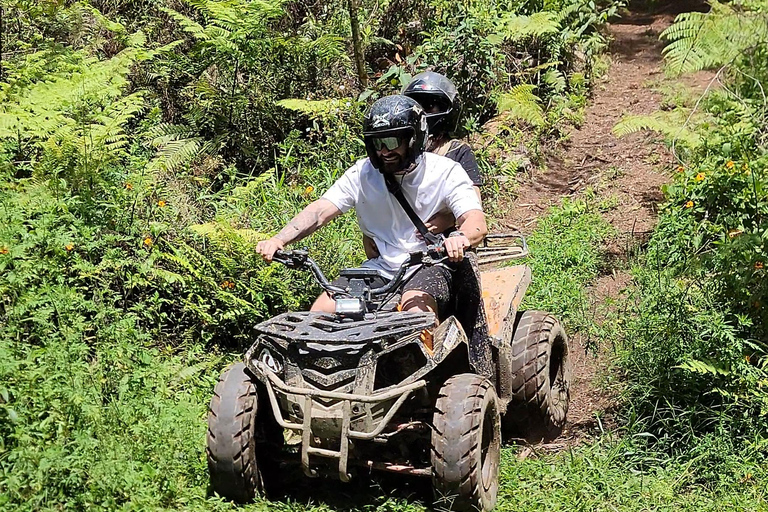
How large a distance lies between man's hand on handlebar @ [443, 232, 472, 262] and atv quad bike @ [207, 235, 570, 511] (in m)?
0.08

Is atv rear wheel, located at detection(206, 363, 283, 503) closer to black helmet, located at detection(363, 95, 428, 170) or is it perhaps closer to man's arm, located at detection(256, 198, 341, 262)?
man's arm, located at detection(256, 198, 341, 262)

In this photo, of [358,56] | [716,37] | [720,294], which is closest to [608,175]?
[358,56]

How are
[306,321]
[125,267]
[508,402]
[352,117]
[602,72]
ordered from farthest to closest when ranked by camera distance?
[602,72]
[352,117]
[125,267]
[508,402]
[306,321]

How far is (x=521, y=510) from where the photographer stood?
191 inches

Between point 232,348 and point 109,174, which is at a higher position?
point 109,174

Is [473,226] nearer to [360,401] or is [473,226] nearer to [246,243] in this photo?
[360,401]

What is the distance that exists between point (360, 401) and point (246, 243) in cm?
259

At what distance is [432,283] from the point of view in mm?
4996

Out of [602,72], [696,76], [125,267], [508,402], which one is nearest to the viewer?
[508,402]

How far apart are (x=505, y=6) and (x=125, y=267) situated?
6646 millimetres

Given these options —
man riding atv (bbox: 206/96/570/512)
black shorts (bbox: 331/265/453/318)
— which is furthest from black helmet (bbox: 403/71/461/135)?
black shorts (bbox: 331/265/453/318)

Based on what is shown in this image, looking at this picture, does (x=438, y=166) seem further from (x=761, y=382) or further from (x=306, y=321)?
(x=761, y=382)

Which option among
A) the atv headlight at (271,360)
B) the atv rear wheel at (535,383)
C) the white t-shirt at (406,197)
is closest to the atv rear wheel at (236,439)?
the atv headlight at (271,360)

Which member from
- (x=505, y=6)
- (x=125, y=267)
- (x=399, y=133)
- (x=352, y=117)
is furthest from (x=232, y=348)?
(x=505, y=6)
